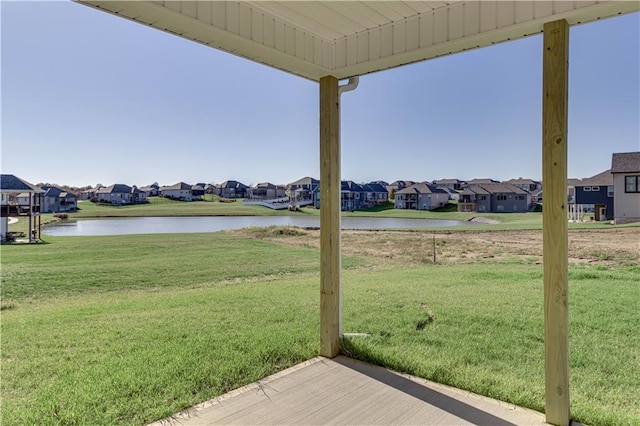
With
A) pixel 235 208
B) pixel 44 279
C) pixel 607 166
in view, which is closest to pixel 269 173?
pixel 235 208

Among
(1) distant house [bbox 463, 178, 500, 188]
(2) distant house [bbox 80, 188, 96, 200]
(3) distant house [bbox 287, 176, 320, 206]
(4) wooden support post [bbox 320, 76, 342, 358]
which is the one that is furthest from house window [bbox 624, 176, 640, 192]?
(2) distant house [bbox 80, 188, 96, 200]

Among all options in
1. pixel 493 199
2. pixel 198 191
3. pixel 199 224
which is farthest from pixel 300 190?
pixel 493 199

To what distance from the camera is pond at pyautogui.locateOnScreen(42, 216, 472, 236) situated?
5.32 m

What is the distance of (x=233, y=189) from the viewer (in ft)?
25.3

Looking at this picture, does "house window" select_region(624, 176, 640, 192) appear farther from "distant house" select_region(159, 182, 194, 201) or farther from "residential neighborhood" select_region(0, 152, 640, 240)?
"distant house" select_region(159, 182, 194, 201)

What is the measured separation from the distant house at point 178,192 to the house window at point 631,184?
653 centimetres

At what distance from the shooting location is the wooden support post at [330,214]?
2.47 metres

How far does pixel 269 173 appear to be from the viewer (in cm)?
747

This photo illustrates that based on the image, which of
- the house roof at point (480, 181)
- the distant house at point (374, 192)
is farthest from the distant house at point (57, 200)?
the house roof at point (480, 181)

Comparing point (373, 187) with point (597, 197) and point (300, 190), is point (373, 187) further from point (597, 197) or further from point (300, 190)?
point (597, 197)

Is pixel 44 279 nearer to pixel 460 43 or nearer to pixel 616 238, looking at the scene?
pixel 460 43

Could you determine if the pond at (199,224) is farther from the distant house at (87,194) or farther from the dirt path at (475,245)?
the distant house at (87,194)

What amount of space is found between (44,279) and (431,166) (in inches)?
247

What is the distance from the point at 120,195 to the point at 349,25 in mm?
4772
